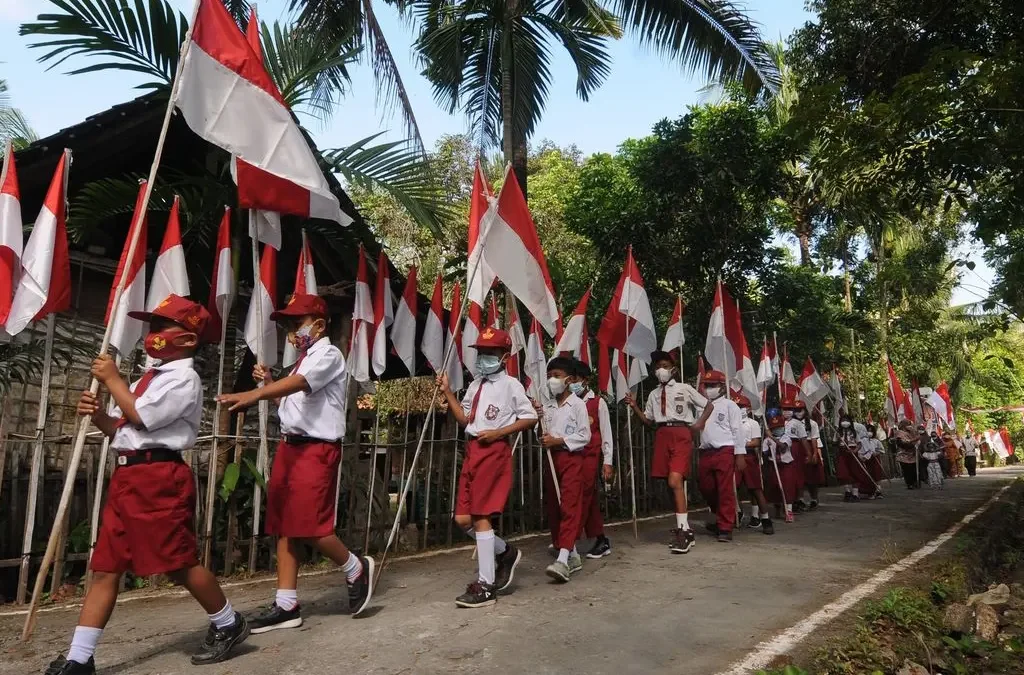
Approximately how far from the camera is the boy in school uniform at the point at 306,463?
4.50 meters

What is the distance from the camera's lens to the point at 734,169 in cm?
1400

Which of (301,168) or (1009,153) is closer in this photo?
(301,168)

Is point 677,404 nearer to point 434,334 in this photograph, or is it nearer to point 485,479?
point 434,334

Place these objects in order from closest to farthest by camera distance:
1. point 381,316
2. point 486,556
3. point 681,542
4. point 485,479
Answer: point 486,556 → point 485,479 → point 681,542 → point 381,316

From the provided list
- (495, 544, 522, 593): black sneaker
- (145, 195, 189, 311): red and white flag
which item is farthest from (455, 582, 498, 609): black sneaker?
(145, 195, 189, 311): red and white flag

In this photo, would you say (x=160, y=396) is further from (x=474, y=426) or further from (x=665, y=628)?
(x=665, y=628)

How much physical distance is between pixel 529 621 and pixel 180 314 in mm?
2660

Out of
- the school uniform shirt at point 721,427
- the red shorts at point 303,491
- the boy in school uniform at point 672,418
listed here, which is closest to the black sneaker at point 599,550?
A: the boy in school uniform at point 672,418

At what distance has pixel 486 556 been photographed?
17.2ft

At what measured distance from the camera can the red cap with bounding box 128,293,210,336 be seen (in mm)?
3951

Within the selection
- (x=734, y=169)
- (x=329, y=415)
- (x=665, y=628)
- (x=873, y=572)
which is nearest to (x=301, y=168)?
(x=329, y=415)

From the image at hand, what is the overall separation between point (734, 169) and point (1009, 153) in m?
6.16

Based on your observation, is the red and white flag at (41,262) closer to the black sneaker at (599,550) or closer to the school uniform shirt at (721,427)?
the black sneaker at (599,550)

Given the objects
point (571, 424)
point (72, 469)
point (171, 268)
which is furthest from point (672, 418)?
point (72, 469)
